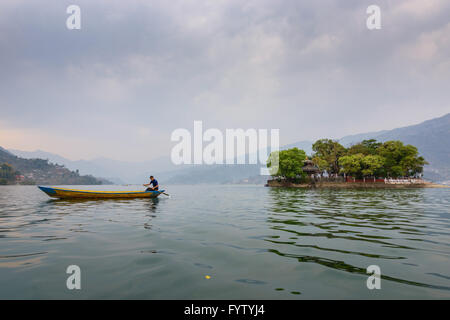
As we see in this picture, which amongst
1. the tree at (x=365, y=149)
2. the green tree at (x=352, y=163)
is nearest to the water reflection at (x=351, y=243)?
the green tree at (x=352, y=163)

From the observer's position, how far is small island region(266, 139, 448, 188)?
236 feet

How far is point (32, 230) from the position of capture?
8.95m

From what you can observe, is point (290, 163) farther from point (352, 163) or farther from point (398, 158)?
point (398, 158)

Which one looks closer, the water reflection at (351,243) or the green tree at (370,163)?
the water reflection at (351,243)

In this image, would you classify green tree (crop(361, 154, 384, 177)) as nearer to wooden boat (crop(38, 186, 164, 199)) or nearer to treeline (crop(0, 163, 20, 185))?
wooden boat (crop(38, 186, 164, 199))

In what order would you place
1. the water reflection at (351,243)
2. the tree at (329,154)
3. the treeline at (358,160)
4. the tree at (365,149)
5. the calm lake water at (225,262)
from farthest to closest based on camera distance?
the tree at (365,149) → the tree at (329,154) → the treeline at (358,160) → the water reflection at (351,243) → the calm lake water at (225,262)

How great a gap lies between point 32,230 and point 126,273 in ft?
23.3

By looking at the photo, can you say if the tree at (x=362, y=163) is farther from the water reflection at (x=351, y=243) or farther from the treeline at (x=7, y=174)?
the treeline at (x=7, y=174)

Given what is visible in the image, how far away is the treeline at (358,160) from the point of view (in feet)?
232

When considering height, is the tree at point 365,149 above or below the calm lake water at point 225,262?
above
